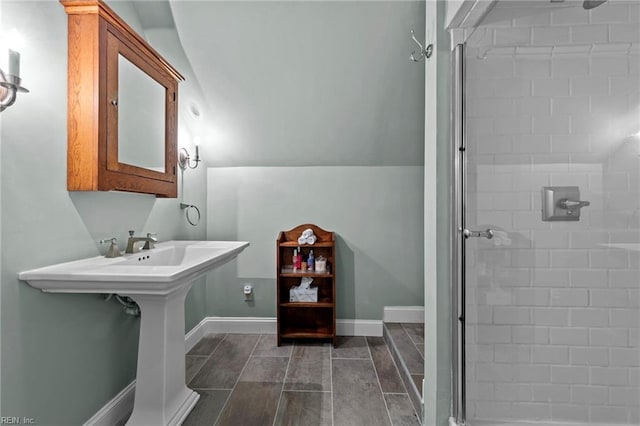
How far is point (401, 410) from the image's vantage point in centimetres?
163

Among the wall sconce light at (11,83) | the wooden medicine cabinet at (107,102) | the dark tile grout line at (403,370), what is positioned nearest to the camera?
the wall sconce light at (11,83)

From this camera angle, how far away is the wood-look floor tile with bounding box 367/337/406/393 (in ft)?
6.06

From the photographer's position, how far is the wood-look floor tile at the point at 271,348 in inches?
89.8

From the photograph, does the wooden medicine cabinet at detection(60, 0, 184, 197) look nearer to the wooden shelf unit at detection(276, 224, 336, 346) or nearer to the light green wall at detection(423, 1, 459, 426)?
the wooden shelf unit at detection(276, 224, 336, 346)

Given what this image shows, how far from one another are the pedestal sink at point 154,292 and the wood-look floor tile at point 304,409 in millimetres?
503

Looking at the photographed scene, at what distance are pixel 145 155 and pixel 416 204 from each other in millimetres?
Result: 2101

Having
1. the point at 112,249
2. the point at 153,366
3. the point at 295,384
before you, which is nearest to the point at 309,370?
the point at 295,384

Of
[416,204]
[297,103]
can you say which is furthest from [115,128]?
[416,204]

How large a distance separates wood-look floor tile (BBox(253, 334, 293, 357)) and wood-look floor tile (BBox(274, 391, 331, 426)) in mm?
529

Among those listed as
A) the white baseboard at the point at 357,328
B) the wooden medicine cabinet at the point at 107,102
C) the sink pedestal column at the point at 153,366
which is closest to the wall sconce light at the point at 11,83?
the wooden medicine cabinet at the point at 107,102

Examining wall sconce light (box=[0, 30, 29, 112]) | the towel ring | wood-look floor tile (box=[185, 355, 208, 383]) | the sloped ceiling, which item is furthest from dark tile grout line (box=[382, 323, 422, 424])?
wall sconce light (box=[0, 30, 29, 112])

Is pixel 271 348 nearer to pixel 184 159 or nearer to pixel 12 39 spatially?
pixel 184 159

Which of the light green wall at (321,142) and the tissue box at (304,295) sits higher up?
the light green wall at (321,142)

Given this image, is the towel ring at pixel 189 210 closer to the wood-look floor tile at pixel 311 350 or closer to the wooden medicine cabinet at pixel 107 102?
the wooden medicine cabinet at pixel 107 102
